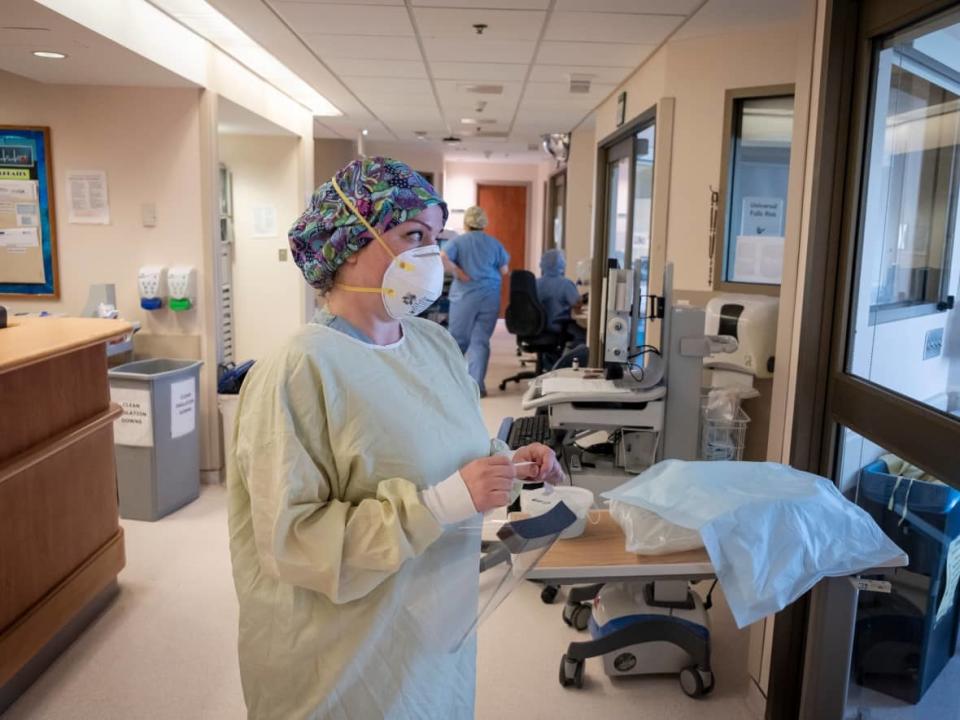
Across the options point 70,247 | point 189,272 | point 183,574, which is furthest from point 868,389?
point 70,247

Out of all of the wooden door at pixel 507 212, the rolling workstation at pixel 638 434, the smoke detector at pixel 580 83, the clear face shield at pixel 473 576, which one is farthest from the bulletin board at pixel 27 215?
the wooden door at pixel 507 212

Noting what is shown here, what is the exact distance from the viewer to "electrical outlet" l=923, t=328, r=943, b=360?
1733mm

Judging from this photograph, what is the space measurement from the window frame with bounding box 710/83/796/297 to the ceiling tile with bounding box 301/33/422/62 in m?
1.64

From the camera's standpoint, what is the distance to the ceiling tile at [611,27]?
3.35 meters

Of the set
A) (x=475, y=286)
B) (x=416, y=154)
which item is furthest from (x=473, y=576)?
(x=416, y=154)

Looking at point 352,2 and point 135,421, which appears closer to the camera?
point 352,2

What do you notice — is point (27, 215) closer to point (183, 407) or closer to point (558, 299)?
point (183, 407)

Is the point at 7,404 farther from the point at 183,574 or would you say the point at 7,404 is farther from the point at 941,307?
the point at 941,307

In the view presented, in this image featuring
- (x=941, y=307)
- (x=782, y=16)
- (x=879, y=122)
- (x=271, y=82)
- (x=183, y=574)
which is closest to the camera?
(x=941, y=307)

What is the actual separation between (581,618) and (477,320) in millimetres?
3818

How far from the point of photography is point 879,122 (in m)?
1.90

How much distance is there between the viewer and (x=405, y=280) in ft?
4.23

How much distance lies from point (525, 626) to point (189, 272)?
250 centimetres

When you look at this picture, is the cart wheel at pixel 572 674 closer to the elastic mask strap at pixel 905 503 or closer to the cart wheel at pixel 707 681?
the cart wheel at pixel 707 681
